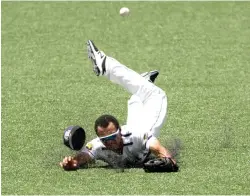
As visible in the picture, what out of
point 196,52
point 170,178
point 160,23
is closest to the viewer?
point 170,178

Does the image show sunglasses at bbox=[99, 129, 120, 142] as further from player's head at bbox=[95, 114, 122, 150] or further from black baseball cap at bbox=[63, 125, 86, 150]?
black baseball cap at bbox=[63, 125, 86, 150]

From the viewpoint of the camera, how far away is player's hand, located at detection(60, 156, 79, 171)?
9.79m

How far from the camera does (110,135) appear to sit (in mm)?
9562

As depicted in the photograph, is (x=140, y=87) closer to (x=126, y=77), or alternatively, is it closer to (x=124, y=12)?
(x=126, y=77)

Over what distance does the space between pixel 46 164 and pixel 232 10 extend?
1018cm

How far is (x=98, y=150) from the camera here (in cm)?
1002

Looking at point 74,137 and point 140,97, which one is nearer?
point 74,137

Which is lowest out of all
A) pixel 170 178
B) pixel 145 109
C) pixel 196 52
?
pixel 170 178

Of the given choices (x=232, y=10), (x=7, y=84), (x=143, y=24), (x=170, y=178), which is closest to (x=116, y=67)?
(x=170, y=178)

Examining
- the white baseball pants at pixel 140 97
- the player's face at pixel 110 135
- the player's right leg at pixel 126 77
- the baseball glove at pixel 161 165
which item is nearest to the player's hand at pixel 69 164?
the player's face at pixel 110 135

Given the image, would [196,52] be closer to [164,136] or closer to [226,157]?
[164,136]

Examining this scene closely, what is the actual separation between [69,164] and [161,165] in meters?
1.10

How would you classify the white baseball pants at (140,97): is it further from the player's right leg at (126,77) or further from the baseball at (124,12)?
the baseball at (124,12)

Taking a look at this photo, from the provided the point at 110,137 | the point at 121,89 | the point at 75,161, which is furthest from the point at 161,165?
the point at 121,89
